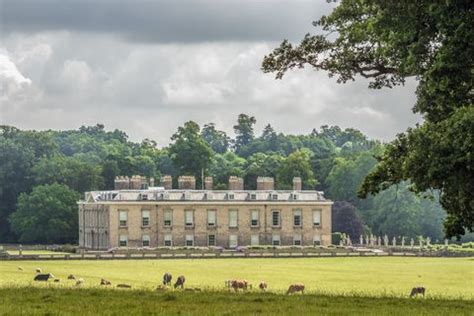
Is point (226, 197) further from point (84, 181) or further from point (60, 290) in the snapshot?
point (60, 290)

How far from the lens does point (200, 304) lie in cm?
2220

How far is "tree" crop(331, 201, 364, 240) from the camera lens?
110 meters

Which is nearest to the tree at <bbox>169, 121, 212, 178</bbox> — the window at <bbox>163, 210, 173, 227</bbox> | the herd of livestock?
the window at <bbox>163, 210, 173, 227</bbox>

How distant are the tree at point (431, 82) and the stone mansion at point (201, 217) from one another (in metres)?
64.0

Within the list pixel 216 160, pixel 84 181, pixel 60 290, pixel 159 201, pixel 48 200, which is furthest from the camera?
pixel 216 160

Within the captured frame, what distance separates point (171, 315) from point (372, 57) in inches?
493

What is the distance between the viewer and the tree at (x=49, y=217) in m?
103

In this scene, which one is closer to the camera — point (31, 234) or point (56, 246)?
point (56, 246)

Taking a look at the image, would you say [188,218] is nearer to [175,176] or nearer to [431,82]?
[175,176]

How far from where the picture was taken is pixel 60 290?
83.2 ft

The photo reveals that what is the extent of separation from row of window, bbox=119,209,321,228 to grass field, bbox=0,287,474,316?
68.4 metres

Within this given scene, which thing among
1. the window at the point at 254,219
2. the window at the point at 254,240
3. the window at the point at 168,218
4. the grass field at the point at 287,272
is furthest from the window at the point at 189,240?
the grass field at the point at 287,272

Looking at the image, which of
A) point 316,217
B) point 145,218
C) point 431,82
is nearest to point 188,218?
point 145,218

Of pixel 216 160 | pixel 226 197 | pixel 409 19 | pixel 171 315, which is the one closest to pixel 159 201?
pixel 226 197
